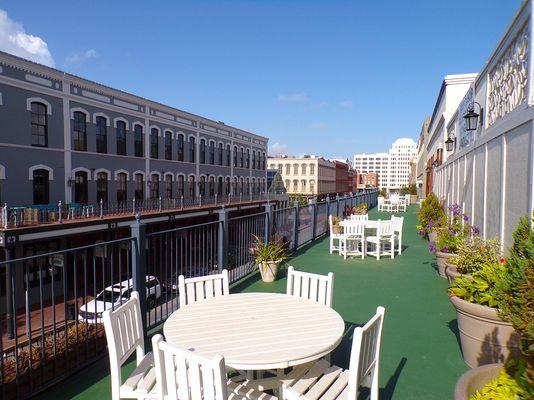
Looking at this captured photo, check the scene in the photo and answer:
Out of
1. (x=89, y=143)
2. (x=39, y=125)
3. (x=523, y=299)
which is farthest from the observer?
(x=89, y=143)

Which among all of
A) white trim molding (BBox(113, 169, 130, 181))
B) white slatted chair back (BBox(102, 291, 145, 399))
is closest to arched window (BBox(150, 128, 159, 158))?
white trim molding (BBox(113, 169, 130, 181))

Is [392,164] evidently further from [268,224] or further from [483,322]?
[483,322]

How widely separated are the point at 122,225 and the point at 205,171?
16.5 m

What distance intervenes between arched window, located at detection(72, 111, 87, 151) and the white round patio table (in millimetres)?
24124

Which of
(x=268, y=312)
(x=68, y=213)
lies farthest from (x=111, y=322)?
(x=68, y=213)

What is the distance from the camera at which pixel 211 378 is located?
1.91m

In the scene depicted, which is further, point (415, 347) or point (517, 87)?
point (517, 87)

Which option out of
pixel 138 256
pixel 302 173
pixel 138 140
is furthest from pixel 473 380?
pixel 302 173

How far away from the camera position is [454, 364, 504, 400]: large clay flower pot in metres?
2.31

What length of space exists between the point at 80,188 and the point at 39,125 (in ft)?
15.4

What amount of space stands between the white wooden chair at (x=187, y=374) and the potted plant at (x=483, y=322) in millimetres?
2583

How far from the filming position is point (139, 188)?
Result: 97.6ft

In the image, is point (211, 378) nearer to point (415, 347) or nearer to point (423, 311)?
point (415, 347)

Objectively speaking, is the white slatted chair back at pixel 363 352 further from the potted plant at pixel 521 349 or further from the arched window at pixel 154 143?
the arched window at pixel 154 143
